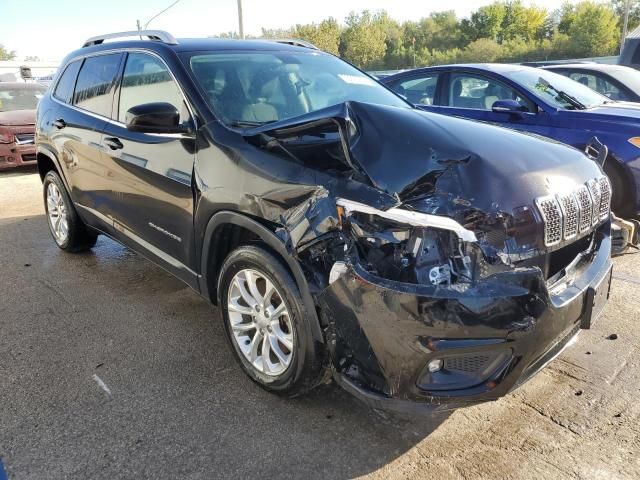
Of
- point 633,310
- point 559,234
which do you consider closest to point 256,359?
point 559,234

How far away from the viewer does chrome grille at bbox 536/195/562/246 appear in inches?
86.9

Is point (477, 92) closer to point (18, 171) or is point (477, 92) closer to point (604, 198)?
point (604, 198)

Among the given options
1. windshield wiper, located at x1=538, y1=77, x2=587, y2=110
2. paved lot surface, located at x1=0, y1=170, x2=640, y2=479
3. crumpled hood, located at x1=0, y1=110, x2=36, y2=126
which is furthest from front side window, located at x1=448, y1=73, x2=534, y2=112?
crumpled hood, located at x1=0, y1=110, x2=36, y2=126

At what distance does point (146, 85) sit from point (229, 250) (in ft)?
4.53

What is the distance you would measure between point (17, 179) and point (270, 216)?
8.57 meters

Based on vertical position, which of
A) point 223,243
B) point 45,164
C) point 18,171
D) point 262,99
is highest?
point 262,99

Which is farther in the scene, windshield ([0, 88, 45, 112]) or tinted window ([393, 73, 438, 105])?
windshield ([0, 88, 45, 112])

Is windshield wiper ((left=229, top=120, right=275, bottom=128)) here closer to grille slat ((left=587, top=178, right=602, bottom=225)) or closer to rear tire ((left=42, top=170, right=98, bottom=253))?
grille slat ((left=587, top=178, right=602, bottom=225))

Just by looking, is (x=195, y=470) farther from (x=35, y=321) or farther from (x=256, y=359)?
(x=35, y=321)

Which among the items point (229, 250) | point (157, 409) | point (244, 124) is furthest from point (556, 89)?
point (157, 409)

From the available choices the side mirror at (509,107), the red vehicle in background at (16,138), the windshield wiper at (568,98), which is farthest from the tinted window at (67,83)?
the red vehicle in background at (16,138)

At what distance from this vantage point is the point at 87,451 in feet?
8.07

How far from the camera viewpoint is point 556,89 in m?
5.87

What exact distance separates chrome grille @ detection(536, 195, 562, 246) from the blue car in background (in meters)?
3.26
